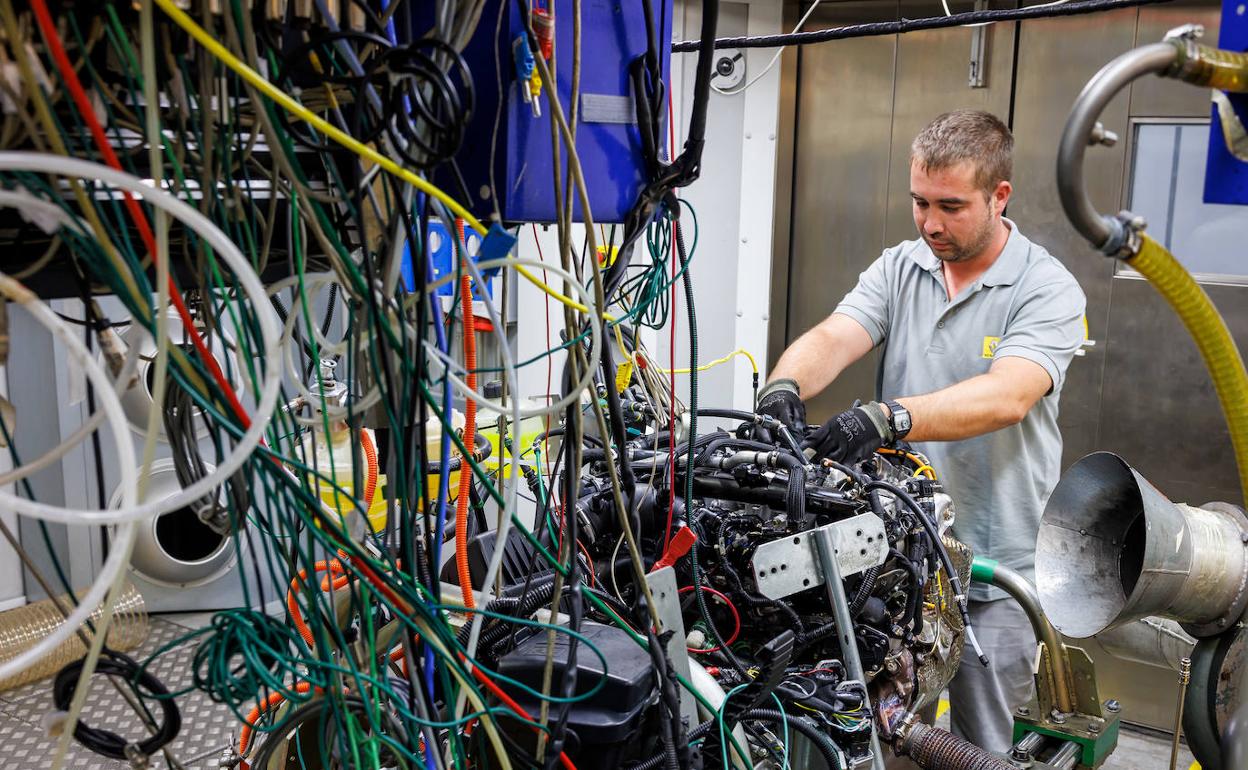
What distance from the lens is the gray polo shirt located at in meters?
2.94

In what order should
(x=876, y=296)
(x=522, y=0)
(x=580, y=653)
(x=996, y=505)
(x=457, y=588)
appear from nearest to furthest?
(x=522, y=0) → (x=580, y=653) → (x=457, y=588) → (x=996, y=505) → (x=876, y=296)

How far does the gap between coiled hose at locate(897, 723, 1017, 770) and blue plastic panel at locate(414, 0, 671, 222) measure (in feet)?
3.69

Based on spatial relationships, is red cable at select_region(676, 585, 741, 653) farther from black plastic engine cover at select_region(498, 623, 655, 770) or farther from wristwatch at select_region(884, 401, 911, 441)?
wristwatch at select_region(884, 401, 911, 441)

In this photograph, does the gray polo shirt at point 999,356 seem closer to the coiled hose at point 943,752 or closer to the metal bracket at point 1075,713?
the metal bracket at point 1075,713

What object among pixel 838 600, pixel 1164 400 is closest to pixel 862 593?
pixel 838 600

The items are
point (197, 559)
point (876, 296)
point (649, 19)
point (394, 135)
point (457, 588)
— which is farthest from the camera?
point (197, 559)

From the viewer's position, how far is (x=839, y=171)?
443 centimetres

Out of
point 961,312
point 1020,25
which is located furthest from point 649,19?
point 1020,25

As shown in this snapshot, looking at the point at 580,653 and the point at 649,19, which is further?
the point at 580,653

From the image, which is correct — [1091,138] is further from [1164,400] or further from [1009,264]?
[1164,400]

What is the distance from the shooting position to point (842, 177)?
442 cm

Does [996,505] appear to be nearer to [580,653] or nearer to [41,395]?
[580,653]

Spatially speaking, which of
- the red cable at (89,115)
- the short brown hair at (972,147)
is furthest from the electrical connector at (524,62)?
the short brown hair at (972,147)

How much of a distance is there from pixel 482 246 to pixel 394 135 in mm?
197
